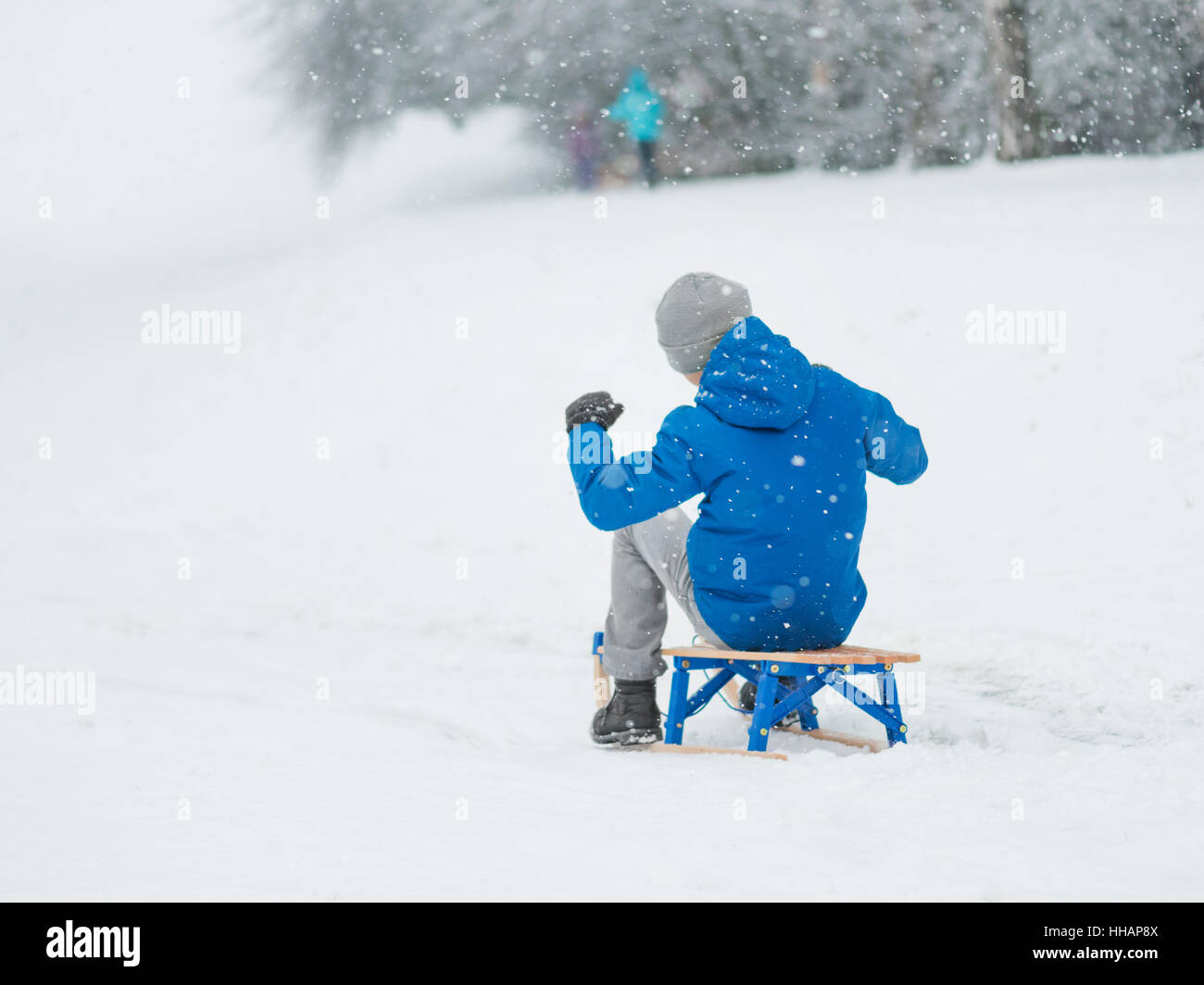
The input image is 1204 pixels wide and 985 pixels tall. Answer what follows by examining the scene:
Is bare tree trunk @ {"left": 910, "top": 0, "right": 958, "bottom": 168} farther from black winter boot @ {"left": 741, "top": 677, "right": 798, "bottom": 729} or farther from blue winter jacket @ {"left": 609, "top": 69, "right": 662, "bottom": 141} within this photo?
black winter boot @ {"left": 741, "top": 677, "right": 798, "bottom": 729}

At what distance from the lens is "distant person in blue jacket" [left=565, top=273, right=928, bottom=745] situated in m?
3.20

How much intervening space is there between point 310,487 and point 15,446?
3.88 m

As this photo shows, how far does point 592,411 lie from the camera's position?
10.8ft

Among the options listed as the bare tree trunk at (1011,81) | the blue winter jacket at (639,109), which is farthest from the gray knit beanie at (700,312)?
the blue winter jacket at (639,109)

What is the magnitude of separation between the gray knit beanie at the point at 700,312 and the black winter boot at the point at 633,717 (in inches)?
40.9

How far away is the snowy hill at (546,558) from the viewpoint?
2658 mm

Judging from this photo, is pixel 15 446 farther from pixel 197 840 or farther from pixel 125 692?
pixel 197 840

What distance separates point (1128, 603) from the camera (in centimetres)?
516

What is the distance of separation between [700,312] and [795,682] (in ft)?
3.90

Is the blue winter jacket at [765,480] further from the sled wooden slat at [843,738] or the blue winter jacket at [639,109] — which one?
the blue winter jacket at [639,109]

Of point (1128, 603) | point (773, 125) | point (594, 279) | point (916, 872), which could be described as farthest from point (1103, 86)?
point (916, 872)

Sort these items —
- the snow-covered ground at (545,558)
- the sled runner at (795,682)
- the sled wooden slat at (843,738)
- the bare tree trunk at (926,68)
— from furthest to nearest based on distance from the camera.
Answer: the bare tree trunk at (926,68)
the sled wooden slat at (843,738)
the sled runner at (795,682)
the snow-covered ground at (545,558)

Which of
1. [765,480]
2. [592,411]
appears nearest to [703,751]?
[765,480]

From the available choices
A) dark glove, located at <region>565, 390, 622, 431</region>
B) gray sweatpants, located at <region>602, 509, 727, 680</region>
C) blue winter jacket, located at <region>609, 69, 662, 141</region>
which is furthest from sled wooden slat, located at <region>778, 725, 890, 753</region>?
blue winter jacket, located at <region>609, 69, 662, 141</region>
